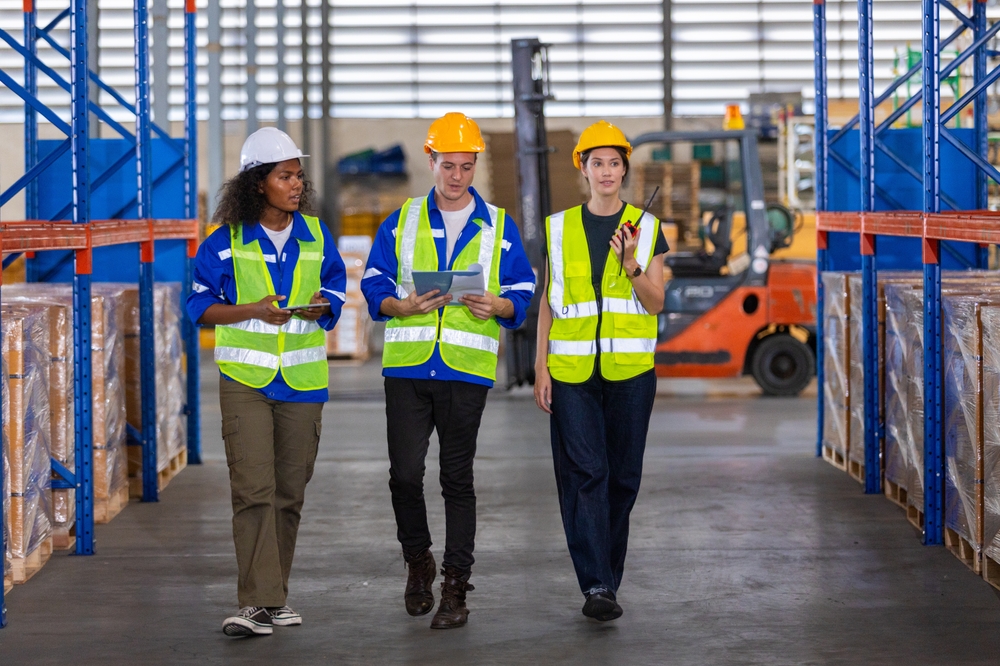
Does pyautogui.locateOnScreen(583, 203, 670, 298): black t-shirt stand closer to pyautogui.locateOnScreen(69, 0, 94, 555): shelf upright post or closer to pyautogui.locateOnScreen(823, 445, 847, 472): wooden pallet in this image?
pyautogui.locateOnScreen(69, 0, 94, 555): shelf upright post

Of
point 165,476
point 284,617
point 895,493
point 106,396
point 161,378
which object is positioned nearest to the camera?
point 284,617

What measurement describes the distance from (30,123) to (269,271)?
4722 millimetres

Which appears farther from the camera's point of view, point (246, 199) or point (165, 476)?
point (165, 476)

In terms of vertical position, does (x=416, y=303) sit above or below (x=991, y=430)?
above

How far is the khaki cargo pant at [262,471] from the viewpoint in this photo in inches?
185

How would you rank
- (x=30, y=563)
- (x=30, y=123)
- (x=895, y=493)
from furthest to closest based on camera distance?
(x=30, y=123), (x=895, y=493), (x=30, y=563)

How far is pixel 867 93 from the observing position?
758cm

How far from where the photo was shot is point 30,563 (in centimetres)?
587

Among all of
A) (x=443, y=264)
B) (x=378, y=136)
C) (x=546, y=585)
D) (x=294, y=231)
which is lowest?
(x=546, y=585)

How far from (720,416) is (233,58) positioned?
52.4 ft

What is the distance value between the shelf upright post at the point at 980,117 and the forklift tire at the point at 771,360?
3.20 metres

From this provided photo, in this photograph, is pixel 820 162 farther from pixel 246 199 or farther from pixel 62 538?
pixel 62 538

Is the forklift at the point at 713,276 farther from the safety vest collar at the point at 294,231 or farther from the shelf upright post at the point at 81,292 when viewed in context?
the safety vest collar at the point at 294,231

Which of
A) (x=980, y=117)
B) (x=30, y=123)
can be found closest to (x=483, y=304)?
(x=30, y=123)
